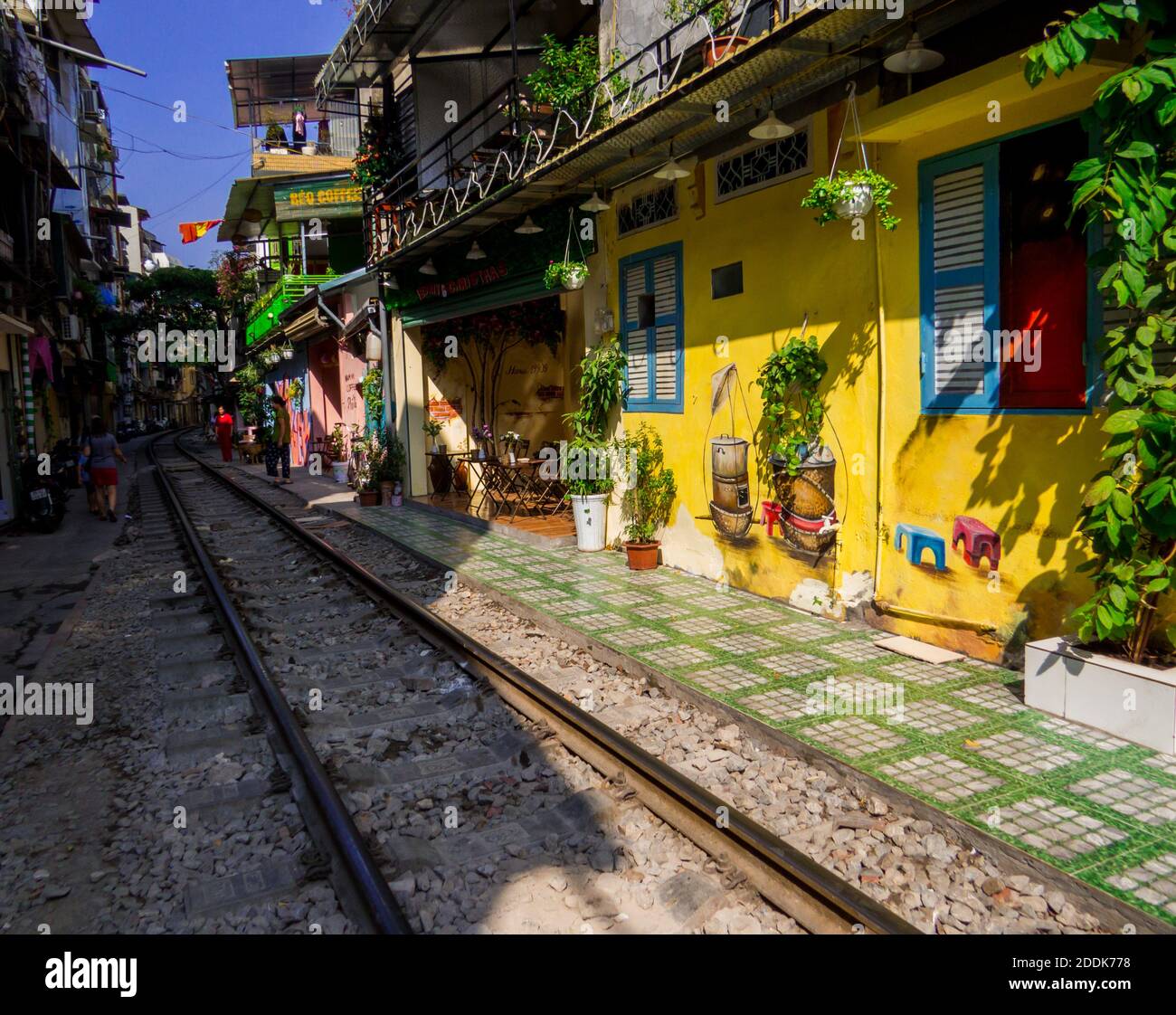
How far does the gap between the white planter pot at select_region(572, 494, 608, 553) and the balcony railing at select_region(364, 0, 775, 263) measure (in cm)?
402

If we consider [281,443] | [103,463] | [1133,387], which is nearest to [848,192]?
[1133,387]

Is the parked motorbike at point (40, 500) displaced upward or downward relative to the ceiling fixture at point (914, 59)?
downward

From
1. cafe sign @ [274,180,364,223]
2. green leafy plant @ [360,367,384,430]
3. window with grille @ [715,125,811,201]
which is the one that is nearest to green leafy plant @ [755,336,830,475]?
window with grille @ [715,125,811,201]

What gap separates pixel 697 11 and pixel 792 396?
3.54m

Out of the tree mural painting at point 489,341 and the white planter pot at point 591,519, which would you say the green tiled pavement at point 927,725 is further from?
the tree mural painting at point 489,341

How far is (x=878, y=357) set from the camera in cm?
668

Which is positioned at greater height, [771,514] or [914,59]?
[914,59]

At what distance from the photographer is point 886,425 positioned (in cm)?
670

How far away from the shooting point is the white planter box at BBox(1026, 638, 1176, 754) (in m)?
4.42

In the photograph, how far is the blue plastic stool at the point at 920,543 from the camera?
6250mm
